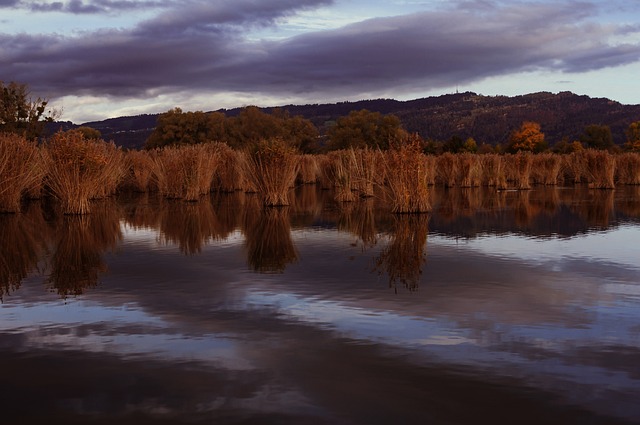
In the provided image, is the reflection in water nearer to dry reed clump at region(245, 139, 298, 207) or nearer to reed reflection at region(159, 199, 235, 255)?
reed reflection at region(159, 199, 235, 255)

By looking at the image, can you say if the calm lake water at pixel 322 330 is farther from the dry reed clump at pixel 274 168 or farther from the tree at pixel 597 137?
the tree at pixel 597 137

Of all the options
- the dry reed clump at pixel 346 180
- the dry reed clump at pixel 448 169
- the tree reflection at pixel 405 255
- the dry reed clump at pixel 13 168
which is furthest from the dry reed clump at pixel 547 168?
the dry reed clump at pixel 13 168

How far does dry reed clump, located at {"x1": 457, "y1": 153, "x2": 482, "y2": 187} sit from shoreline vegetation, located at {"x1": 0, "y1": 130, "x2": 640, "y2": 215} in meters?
0.05

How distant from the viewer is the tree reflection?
25.0 feet

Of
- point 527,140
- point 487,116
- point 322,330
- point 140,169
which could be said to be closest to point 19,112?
point 140,169

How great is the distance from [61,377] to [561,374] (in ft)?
10.7

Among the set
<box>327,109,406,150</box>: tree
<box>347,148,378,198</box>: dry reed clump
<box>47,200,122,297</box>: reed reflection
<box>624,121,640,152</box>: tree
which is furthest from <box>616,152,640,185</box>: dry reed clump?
<box>624,121,640,152</box>: tree

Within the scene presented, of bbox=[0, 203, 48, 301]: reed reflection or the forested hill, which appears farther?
the forested hill

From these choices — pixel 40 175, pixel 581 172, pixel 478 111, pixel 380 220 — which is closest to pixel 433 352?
pixel 380 220

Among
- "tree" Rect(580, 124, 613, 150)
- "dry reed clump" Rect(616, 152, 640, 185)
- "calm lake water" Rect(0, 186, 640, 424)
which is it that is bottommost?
"calm lake water" Rect(0, 186, 640, 424)

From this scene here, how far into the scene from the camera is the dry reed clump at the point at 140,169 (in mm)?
26672

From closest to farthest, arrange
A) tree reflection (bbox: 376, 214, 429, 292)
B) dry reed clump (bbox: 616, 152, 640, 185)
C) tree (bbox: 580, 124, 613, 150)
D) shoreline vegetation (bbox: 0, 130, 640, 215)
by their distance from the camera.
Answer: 1. tree reflection (bbox: 376, 214, 429, 292)
2. shoreline vegetation (bbox: 0, 130, 640, 215)
3. dry reed clump (bbox: 616, 152, 640, 185)
4. tree (bbox: 580, 124, 613, 150)

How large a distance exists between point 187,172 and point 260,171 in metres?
4.06

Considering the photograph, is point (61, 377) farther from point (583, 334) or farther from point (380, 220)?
point (380, 220)
